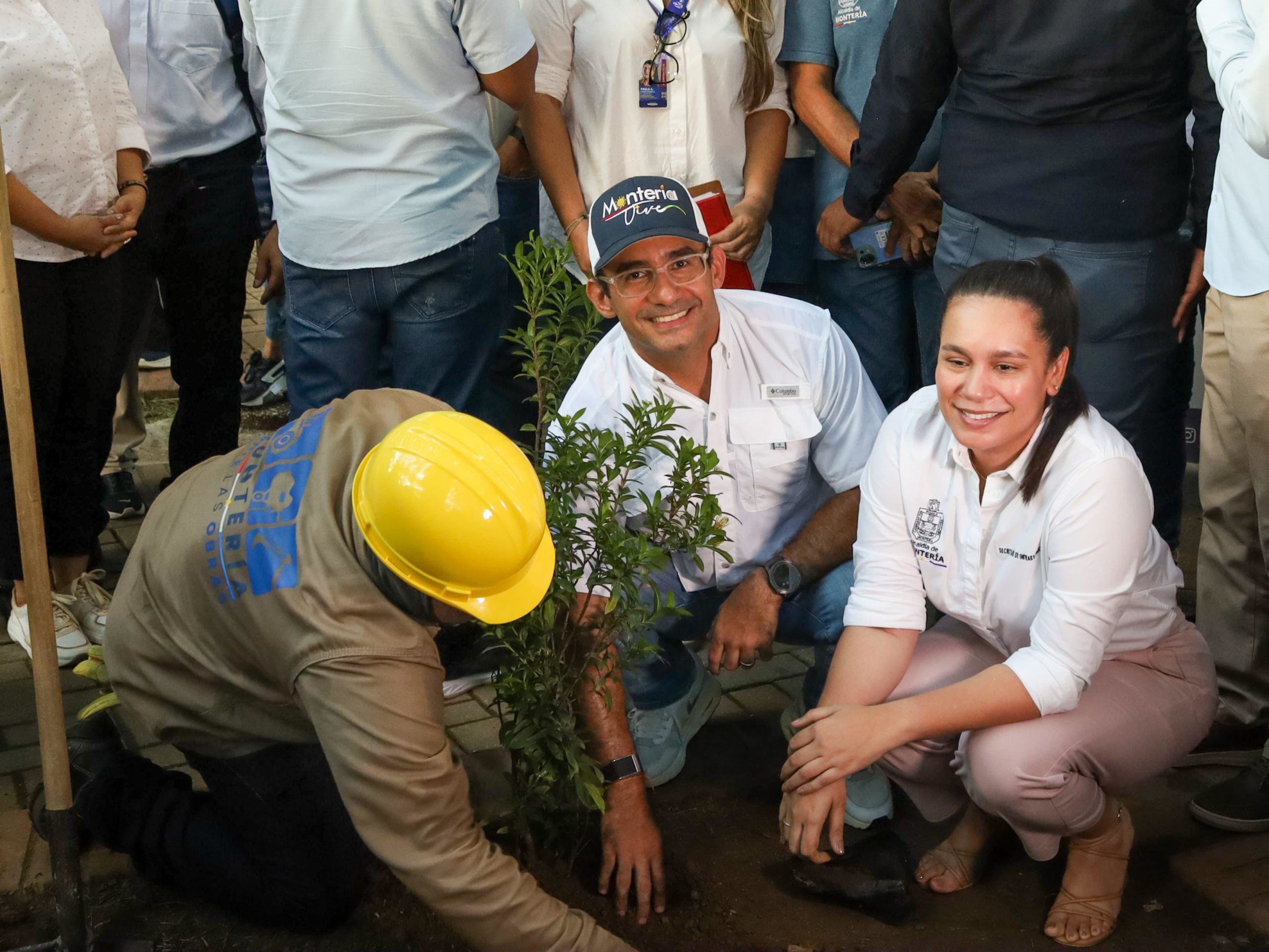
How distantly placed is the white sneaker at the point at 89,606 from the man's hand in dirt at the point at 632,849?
6.22 ft

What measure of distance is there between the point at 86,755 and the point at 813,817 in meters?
1.68

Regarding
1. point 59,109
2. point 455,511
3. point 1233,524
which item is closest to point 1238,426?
point 1233,524

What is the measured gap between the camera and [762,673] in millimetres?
3918

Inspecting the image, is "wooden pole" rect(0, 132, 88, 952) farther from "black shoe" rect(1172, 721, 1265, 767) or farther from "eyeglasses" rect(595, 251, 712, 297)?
"black shoe" rect(1172, 721, 1265, 767)

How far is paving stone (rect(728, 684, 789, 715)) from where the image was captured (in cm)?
374

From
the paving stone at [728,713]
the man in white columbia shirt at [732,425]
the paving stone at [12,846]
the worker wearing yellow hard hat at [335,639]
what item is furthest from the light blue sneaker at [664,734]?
the paving stone at [12,846]

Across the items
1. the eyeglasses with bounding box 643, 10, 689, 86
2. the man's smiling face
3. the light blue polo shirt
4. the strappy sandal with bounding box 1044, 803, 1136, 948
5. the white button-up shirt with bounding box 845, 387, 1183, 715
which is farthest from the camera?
the light blue polo shirt

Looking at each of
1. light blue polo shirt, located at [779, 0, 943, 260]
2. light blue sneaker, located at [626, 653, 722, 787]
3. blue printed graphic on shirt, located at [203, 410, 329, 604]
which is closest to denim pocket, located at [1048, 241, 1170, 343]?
light blue polo shirt, located at [779, 0, 943, 260]

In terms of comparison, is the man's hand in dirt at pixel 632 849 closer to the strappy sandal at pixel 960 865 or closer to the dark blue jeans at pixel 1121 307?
the strappy sandal at pixel 960 865

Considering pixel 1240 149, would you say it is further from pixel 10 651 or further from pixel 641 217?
pixel 10 651

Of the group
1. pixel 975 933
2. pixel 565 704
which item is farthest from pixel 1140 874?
pixel 565 704

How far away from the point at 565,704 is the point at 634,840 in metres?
0.37

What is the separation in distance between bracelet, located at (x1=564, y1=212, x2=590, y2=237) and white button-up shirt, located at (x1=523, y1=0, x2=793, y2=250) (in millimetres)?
119

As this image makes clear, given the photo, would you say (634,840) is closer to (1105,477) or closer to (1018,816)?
(1018,816)
